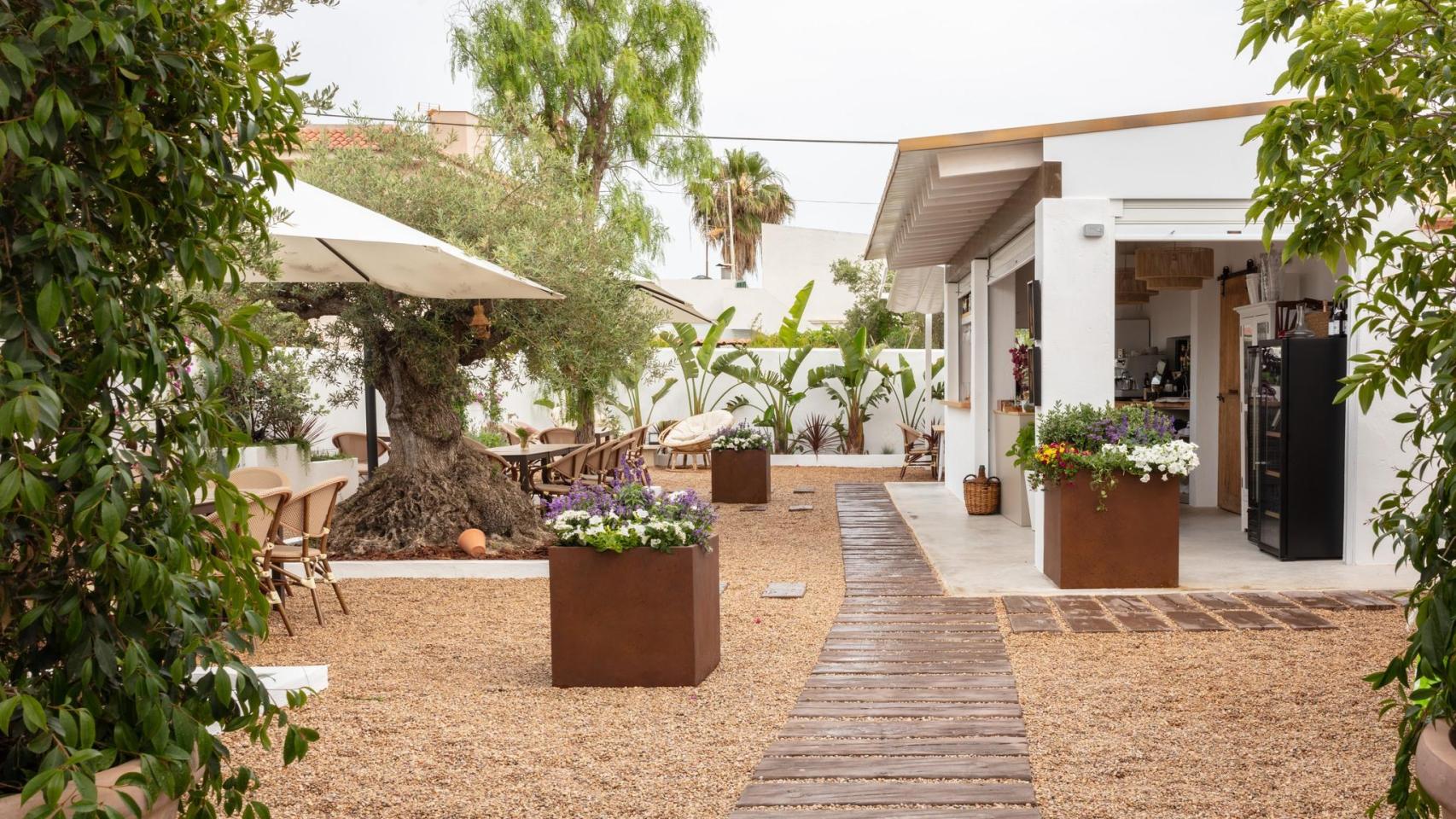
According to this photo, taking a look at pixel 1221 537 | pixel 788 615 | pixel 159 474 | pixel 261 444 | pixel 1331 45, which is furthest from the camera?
pixel 261 444

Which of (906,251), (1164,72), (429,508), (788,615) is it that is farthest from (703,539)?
(1164,72)

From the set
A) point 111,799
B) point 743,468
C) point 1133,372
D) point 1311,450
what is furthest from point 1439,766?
point 1133,372

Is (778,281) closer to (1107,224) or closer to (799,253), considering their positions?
(799,253)

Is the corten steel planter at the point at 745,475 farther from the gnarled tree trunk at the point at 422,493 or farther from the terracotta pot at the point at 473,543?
A: the terracotta pot at the point at 473,543

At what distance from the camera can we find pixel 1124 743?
438 cm

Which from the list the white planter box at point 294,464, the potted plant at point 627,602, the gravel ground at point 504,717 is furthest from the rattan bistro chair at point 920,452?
the potted plant at point 627,602

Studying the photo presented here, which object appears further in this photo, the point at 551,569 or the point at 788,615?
the point at 788,615

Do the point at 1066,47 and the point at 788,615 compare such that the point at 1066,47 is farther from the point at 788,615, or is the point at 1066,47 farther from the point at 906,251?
the point at 788,615

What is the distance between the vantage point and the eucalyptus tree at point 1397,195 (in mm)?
2215

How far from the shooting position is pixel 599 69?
60.5ft

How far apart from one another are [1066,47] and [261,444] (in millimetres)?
17199

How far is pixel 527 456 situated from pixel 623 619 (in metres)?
6.53

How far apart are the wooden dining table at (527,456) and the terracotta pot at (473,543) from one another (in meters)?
1.62

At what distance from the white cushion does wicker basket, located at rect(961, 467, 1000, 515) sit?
667 centimetres
